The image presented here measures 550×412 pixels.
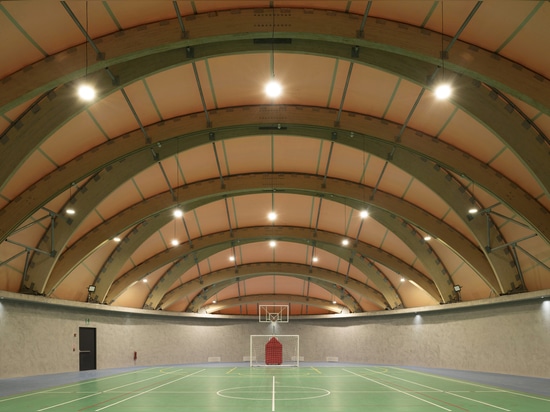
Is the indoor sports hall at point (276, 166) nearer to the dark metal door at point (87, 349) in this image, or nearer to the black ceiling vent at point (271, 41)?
the black ceiling vent at point (271, 41)

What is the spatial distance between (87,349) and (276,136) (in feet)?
99.6

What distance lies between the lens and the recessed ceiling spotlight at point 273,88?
24.0 metres

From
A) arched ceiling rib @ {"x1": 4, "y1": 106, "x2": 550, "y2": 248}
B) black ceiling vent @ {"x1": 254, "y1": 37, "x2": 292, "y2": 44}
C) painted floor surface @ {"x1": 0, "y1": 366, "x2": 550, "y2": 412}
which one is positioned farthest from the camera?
arched ceiling rib @ {"x1": 4, "y1": 106, "x2": 550, "y2": 248}

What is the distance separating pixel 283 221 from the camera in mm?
46344

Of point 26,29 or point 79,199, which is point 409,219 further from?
point 26,29

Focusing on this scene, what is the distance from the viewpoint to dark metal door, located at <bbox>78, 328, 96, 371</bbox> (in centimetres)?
4678

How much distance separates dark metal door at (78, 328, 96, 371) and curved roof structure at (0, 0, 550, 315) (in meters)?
4.53

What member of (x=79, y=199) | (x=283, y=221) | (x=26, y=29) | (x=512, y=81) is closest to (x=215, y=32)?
(x=26, y=29)

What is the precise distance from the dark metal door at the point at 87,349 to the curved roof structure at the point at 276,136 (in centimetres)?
453

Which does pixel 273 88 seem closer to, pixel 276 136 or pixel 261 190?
pixel 276 136

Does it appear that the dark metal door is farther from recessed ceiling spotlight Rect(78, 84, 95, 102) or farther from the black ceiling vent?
the black ceiling vent

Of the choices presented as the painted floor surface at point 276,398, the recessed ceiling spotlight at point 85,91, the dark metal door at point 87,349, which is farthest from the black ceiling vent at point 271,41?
the dark metal door at point 87,349

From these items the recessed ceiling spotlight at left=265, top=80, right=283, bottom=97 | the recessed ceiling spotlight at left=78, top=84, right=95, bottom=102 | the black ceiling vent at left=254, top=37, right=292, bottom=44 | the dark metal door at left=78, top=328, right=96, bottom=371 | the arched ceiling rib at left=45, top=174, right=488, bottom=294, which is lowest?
Result: the dark metal door at left=78, top=328, right=96, bottom=371

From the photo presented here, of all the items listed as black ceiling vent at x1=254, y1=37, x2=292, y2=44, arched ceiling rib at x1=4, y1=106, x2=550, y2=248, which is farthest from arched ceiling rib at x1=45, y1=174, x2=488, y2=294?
black ceiling vent at x1=254, y1=37, x2=292, y2=44
